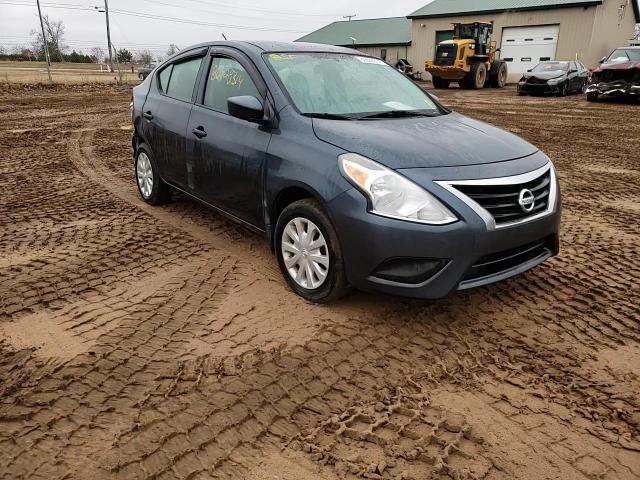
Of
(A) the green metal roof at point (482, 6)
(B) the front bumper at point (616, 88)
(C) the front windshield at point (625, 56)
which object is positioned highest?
(A) the green metal roof at point (482, 6)

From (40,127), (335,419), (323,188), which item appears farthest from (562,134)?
(40,127)

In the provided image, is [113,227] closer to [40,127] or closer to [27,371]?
[27,371]

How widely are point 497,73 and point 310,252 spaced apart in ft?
82.2

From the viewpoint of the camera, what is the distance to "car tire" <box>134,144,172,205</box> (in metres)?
5.09

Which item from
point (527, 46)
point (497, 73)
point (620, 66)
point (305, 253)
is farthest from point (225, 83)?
point (527, 46)

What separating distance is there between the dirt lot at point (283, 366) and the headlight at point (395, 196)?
0.73 m

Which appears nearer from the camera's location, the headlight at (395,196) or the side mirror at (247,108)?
the headlight at (395,196)

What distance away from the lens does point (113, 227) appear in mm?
4660

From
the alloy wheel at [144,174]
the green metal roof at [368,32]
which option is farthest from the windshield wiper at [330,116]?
the green metal roof at [368,32]

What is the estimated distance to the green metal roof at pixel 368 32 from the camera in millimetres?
39219

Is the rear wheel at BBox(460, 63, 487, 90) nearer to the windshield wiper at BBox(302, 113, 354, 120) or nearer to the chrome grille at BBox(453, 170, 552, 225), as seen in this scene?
the windshield wiper at BBox(302, 113, 354, 120)

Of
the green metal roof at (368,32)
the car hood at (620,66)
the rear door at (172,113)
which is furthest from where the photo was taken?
the green metal roof at (368,32)

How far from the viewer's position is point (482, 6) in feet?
108

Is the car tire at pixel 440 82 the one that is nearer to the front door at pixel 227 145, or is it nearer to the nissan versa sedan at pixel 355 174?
the nissan versa sedan at pixel 355 174
